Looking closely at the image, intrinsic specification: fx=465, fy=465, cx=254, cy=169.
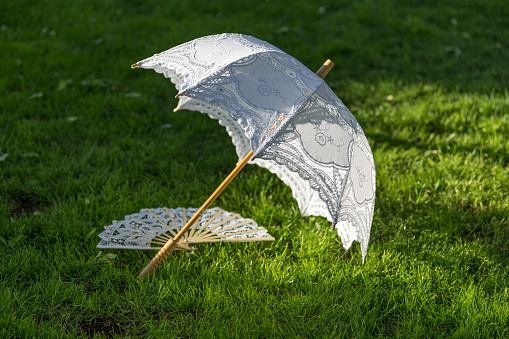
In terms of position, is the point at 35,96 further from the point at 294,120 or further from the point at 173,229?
the point at 294,120

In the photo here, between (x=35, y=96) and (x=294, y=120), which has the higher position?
(x=294, y=120)

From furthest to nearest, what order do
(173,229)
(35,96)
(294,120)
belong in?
1. (35,96)
2. (173,229)
3. (294,120)

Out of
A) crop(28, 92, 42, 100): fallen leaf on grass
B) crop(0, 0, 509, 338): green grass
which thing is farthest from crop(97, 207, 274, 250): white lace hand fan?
crop(28, 92, 42, 100): fallen leaf on grass

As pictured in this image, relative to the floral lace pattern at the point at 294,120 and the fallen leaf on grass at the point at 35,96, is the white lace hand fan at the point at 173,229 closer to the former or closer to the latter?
the floral lace pattern at the point at 294,120

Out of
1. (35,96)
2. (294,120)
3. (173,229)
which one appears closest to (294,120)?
(294,120)

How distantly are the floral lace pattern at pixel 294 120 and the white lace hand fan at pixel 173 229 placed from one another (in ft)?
2.69

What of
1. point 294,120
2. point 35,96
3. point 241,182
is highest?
point 294,120

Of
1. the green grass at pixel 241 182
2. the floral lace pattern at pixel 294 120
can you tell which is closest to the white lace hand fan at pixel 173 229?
the green grass at pixel 241 182

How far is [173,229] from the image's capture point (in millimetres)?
2971

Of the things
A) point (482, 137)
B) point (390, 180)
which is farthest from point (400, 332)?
point (482, 137)

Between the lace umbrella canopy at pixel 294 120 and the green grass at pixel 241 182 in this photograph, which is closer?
the lace umbrella canopy at pixel 294 120

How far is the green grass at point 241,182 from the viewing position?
2.51m

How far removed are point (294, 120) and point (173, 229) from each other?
1.26m

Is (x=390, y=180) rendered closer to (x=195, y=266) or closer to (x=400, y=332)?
(x=400, y=332)
